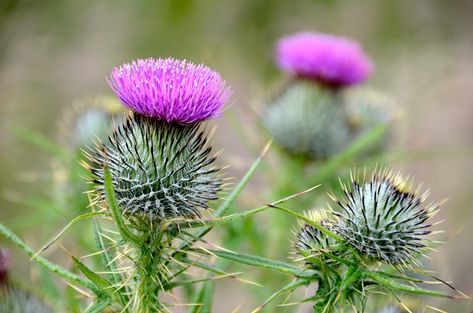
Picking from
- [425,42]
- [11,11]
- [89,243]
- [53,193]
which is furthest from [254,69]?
[89,243]

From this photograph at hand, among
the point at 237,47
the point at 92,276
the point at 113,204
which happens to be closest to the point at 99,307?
the point at 92,276

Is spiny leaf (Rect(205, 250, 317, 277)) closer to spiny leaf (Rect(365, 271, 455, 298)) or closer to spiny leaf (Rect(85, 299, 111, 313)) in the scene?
spiny leaf (Rect(365, 271, 455, 298))

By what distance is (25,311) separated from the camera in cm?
268

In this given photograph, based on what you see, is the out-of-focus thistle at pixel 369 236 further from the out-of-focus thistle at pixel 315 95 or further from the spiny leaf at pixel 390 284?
the out-of-focus thistle at pixel 315 95

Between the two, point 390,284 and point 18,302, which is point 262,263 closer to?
point 390,284

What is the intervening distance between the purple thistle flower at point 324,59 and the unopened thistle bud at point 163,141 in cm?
194

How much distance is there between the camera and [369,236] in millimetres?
2393

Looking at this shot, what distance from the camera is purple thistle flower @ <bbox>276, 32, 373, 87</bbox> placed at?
4.30m

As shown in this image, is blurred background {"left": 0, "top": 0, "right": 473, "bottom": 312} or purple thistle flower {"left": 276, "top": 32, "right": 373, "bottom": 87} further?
blurred background {"left": 0, "top": 0, "right": 473, "bottom": 312}

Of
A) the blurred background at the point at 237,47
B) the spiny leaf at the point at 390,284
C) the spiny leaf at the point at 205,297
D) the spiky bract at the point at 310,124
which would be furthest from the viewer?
the blurred background at the point at 237,47

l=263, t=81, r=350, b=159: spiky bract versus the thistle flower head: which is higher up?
l=263, t=81, r=350, b=159: spiky bract

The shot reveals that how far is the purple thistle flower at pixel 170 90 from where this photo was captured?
2301 mm

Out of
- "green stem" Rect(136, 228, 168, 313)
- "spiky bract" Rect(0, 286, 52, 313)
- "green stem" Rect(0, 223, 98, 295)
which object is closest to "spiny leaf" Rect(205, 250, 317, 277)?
"green stem" Rect(136, 228, 168, 313)

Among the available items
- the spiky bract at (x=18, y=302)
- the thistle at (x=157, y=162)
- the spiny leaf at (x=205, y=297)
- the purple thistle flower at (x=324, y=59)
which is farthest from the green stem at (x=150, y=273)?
the purple thistle flower at (x=324, y=59)
